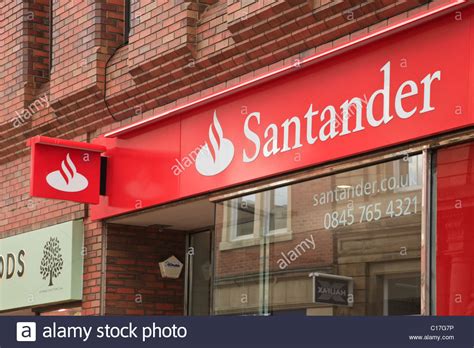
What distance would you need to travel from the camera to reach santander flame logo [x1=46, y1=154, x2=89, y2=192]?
484 inches

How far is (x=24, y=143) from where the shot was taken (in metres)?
14.4

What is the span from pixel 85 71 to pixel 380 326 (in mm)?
5697

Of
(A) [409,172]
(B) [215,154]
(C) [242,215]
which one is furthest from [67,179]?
(A) [409,172]

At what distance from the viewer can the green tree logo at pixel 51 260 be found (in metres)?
13.2

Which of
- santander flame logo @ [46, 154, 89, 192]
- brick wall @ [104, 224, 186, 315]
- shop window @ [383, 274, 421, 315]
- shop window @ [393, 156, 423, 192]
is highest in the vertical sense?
santander flame logo @ [46, 154, 89, 192]

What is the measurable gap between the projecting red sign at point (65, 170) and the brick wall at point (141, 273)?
631mm

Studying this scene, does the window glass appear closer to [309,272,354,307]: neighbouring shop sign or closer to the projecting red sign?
[309,272,354,307]: neighbouring shop sign

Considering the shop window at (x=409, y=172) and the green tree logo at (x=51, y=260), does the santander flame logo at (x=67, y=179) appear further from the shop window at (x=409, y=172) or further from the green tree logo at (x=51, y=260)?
the shop window at (x=409, y=172)

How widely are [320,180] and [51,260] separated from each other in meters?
4.61

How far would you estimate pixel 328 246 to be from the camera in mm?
9578

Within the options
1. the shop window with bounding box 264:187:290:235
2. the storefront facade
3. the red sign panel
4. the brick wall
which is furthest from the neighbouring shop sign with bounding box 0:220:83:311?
the shop window with bounding box 264:187:290:235

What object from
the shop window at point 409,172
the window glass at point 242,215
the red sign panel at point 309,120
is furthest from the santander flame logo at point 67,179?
the shop window at point 409,172

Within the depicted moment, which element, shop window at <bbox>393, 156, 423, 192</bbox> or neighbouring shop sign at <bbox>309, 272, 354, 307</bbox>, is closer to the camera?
shop window at <bbox>393, 156, 423, 192</bbox>

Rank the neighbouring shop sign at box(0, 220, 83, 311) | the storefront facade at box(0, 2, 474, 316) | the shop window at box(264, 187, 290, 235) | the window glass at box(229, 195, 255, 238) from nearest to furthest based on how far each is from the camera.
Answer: the storefront facade at box(0, 2, 474, 316), the shop window at box(264, 187, 290, 235), the window glass at box(229, 195, 255, 238), the neighbouring shop sign at box(0, 220, 83, 311)
